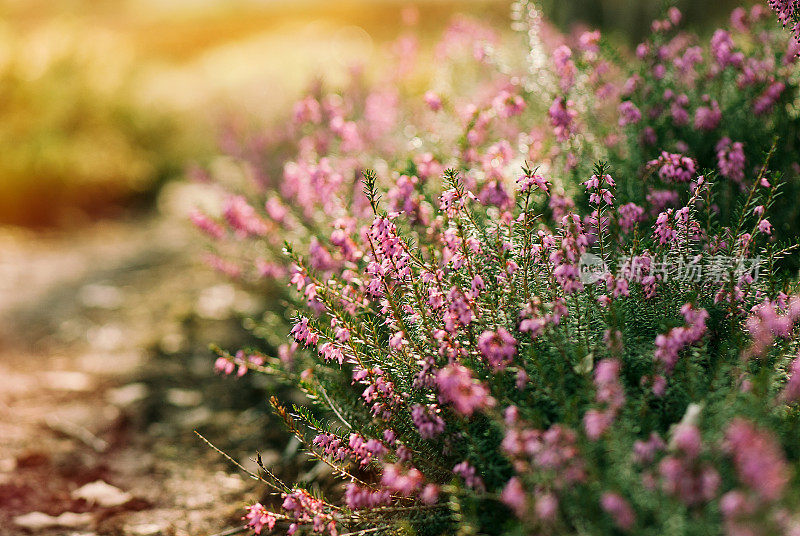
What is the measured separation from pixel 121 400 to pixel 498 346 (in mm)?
2497

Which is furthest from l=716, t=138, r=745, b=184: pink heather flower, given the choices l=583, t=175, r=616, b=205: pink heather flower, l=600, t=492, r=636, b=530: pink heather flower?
l=600, t=492, r=636, b=530: pink heather flower

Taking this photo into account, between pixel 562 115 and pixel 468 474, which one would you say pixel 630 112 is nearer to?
pixel 562 115

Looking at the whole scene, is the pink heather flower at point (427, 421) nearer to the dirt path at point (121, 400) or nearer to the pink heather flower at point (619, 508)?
the pink heather flower at point (619, 508)

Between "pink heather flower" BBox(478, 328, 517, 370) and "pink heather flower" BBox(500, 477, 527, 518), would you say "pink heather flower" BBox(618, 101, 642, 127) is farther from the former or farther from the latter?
"pink heather flower" BBox(500, 477, 527, 518)

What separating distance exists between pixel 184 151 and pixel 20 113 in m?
1.82

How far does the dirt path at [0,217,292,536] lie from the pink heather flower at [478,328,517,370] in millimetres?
1313

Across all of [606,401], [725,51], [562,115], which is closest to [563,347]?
[606,401]

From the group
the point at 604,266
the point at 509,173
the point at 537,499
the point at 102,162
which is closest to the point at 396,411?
the point at 537,499

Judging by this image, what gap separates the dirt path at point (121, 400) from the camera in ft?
8.26

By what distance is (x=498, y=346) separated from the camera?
1.69m

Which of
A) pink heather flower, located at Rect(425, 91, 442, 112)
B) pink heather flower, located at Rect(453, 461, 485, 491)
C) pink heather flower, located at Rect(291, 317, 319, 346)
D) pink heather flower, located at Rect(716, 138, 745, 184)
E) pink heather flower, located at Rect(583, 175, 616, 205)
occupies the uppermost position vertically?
pink heather flower, located at Rect(425, 91, 442, 112)

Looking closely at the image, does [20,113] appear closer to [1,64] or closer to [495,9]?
[1,64]

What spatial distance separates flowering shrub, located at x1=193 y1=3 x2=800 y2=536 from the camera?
137 cm

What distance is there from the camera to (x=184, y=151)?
8.05m
